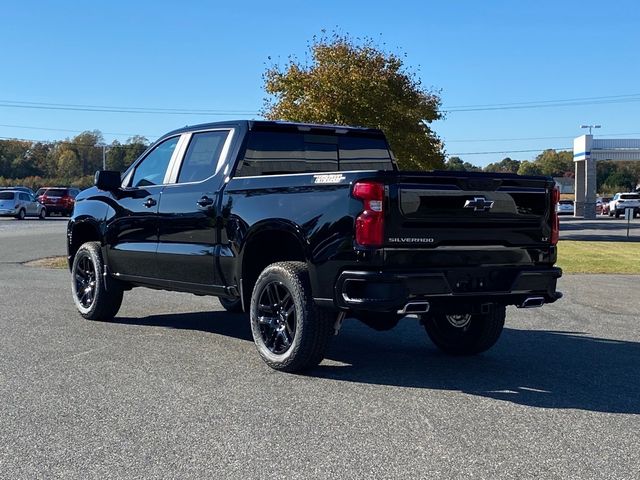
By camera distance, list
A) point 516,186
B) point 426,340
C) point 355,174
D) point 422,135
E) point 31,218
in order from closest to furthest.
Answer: point 355,174 < point 516,186 < point 426,340 < point 422,135 < point 31,218

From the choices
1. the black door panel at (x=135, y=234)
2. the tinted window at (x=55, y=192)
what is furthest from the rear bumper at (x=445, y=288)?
the tinted window at (x=55, y=192)

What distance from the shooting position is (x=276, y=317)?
22.5ft

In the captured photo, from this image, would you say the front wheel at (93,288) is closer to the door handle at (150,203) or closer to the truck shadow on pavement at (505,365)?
the truck shadow on pavement at (505,365)

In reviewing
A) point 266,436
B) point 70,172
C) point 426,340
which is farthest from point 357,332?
point 70,172

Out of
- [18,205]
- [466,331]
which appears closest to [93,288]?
[466,331]

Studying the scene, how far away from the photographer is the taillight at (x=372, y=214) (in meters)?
5.88

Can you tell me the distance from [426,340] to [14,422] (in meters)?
4.54

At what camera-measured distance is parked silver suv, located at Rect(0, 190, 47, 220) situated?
46.7 metres

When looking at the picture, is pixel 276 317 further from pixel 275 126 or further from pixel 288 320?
pixel 275 126

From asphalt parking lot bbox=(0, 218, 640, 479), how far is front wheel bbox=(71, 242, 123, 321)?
187mm

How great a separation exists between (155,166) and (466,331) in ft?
12.0

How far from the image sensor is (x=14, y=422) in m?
5.17

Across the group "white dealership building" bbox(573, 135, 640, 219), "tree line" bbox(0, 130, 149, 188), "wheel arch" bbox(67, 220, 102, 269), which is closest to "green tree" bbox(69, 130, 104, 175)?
"tree line" bbox(0, 130, 149, 188)

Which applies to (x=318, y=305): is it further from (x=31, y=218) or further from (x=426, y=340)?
(x=31, y=218)
